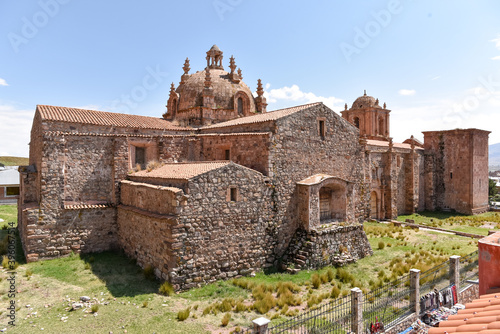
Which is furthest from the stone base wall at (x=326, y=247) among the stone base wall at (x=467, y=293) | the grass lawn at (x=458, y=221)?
the grass lawn at (x=458, y=221)

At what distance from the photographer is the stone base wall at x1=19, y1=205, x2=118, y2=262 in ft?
45.8

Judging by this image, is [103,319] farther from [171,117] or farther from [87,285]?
[171,117]

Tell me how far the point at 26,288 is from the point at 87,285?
1.97 meters

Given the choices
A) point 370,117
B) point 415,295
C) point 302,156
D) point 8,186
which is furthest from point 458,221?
point 8,186

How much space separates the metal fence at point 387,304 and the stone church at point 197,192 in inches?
160

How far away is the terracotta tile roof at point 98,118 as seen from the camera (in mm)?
15555

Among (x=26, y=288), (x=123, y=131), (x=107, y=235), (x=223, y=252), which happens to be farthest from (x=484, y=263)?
(x=123, y=131)

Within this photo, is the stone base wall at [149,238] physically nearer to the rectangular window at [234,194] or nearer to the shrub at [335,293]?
the rectangular window at [234,194]

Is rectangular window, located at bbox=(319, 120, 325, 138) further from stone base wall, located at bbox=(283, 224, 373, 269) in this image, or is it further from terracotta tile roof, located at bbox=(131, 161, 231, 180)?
terracotta tile roof, located at bbox=(131, 161, 231, 180)

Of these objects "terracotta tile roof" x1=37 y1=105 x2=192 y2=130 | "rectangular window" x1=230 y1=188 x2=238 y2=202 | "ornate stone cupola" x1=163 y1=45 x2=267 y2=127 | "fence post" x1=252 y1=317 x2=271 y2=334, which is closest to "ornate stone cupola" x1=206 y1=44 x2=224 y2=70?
"ornate stone cupola" x1=163 y1=45 x2=267 y2=127

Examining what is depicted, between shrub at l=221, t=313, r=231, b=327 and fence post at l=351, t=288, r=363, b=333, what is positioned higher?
fence post at l=351, t=288, r=363, b=333

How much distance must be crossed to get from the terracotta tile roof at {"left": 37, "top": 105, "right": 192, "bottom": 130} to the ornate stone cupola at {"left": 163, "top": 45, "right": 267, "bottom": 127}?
254cm

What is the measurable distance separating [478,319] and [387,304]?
5.38m

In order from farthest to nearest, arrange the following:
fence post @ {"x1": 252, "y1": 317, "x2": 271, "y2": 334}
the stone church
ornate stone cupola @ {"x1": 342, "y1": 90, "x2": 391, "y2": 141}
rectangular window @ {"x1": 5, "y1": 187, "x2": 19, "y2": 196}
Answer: ornate stone cupola @ {"x1": 342, "y1": 90, "x2": 391, "y2": 141}, rectangular window @ {"x1": 5, "y1": 187, "x2": 19, "y2": 196}, the stone church, fence post @ {"x1": 252, "y1": 317, "x2": 271, "y2": 334}
